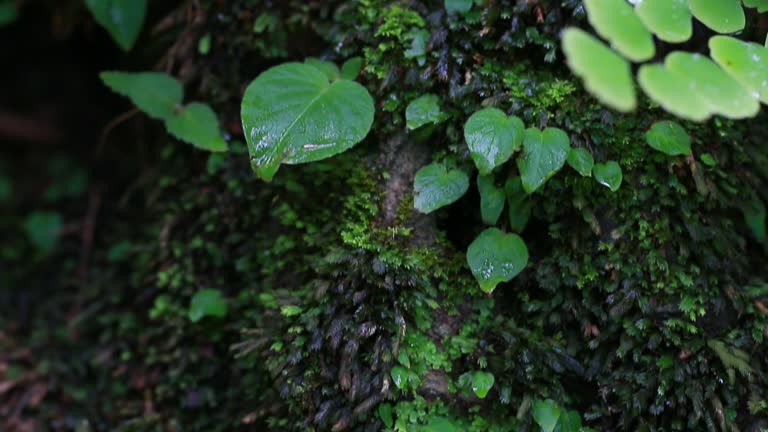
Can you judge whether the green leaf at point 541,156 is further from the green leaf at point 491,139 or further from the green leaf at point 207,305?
the green leaf at point 207,305

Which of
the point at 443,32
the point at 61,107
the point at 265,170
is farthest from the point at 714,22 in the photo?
the point at 61,107

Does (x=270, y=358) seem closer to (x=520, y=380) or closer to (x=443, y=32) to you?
(x=520, y=380)

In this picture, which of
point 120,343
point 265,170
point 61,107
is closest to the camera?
point 265,170

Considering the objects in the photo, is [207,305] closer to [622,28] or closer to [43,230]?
[43,230]

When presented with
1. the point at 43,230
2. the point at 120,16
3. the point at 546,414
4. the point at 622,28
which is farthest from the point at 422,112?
the point at 43,230

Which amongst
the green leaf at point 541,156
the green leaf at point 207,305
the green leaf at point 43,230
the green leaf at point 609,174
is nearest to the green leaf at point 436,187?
the green leaf at point 541,156

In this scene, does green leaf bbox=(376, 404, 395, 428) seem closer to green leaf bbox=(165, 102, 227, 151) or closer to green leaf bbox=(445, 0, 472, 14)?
green leaf bbox=(165, 102, 227, 151)

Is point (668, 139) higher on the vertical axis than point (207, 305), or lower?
higher
